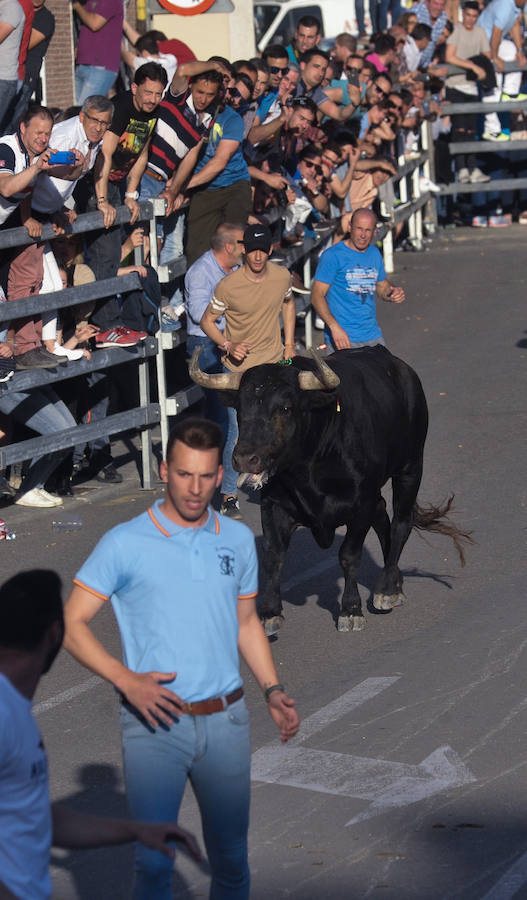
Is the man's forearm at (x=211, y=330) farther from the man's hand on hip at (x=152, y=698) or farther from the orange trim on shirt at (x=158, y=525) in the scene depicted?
the man's hand on hip at (x=152, y=698)

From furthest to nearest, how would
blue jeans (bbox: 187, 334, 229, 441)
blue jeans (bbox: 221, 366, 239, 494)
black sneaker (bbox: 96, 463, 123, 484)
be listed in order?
black sneaker (bbox: 96, 463, 123, 484)
blue jeans (bbox: 187, 334, 229, 441)
blue jeans (bbox: 221, 366, 239, 494)

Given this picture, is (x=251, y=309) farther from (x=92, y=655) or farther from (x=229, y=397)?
(x=92, y=655)

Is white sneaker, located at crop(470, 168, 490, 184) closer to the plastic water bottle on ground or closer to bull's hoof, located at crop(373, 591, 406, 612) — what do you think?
the plastic water bottle on ground

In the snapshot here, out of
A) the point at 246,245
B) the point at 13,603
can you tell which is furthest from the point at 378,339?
the point at 13,603

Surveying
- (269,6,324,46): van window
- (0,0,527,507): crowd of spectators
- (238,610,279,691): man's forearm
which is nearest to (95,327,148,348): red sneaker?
(0,0,527,507): crowd of spectators

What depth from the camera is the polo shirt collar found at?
4.88 m

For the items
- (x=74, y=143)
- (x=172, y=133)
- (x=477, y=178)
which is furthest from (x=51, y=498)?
(x=477, y=178)

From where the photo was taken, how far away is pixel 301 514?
29.6 feet

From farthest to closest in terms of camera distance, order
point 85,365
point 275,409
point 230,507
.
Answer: point 230,507, point 85,365, point 275,409

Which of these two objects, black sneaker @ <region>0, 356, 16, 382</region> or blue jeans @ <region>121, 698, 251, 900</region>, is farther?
black sneaker @ <region>0, 356, 16, 382</region>

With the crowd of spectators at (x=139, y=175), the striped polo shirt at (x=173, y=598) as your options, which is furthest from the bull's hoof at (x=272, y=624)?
the striped polo shirt at (x=173, y=598)

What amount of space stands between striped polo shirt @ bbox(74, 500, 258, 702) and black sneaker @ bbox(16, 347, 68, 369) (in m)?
6.36

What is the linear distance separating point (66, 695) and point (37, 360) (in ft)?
11.9

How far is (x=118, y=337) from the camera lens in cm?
1216
